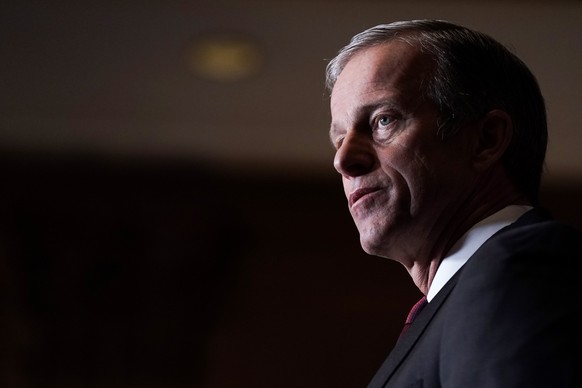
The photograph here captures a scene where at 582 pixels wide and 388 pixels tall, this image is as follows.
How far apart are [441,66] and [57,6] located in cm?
229

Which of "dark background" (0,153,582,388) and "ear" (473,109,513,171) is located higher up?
"ear" (473,109,513,171)

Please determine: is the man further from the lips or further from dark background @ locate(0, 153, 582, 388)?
dark background @ locate(0, 153, 582, 388)

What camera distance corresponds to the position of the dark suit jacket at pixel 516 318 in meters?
0.68

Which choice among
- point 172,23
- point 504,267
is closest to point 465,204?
point 504,267

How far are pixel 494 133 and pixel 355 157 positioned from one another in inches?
5.2

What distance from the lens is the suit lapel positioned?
856mm

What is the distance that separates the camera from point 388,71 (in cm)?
99

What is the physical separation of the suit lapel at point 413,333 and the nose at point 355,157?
0.15 meters

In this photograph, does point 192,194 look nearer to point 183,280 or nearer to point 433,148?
point 183,280

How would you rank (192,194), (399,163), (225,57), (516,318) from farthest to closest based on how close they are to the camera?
(192,194), (225,57), (399,163), (516,318)

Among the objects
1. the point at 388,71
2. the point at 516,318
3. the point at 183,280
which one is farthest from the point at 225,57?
the point at 516,318

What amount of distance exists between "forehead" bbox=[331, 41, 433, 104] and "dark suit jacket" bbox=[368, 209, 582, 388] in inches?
10.4

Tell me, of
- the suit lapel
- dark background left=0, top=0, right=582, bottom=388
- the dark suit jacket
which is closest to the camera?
the dark suit jacket

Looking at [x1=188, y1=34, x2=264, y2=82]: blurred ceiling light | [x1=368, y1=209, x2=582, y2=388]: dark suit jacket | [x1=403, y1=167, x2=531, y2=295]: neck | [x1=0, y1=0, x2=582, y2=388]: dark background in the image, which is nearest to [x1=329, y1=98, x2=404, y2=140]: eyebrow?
[x1=403, y1=167, x2=531, y2=295]: neck
